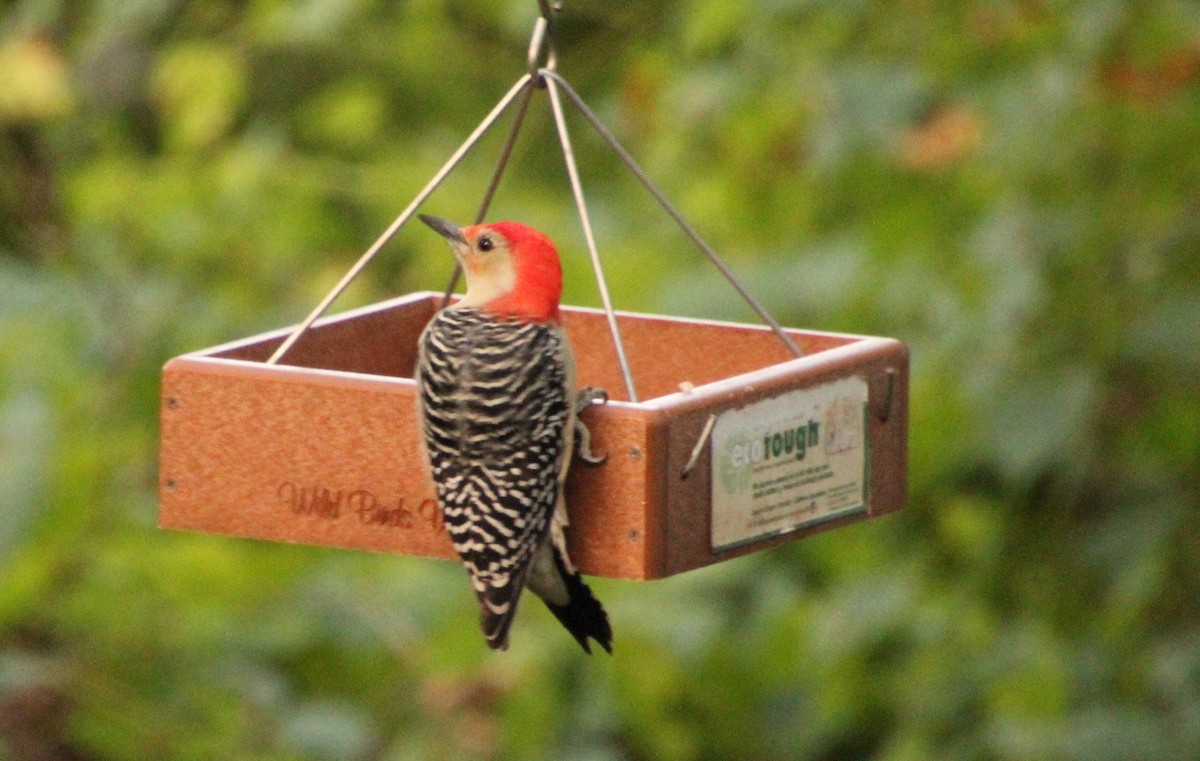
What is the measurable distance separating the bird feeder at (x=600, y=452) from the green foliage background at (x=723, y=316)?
1361mm

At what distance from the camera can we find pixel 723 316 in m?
5.20

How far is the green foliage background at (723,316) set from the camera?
487cm

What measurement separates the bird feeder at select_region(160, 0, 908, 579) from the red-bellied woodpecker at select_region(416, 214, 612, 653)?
7 cm

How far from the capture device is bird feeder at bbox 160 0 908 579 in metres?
2.93

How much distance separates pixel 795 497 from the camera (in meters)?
3.19

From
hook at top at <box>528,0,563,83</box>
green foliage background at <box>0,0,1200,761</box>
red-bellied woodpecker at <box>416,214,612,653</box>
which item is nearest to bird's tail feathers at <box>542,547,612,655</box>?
red-bellied woodpecker at <box>416,214,612,653</box>

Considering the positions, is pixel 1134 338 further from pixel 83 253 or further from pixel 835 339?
pixel 83 253

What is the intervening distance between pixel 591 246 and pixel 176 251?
138 inches

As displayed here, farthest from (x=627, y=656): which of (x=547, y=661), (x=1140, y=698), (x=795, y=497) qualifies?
(x=795, y=497)

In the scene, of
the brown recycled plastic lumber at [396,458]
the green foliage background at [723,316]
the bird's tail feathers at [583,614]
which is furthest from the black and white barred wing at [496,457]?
the green foliage background at [723,316]

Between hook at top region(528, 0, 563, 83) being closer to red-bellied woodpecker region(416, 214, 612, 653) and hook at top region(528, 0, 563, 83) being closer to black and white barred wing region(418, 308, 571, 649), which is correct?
red-bellied woodpecker region(416, 214, 612, 653)

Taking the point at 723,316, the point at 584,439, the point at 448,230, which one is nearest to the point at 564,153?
the point at 448,230

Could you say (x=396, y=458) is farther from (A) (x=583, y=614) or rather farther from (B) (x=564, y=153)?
(B) (x=564, y=153)

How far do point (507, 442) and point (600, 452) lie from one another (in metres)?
0.16
